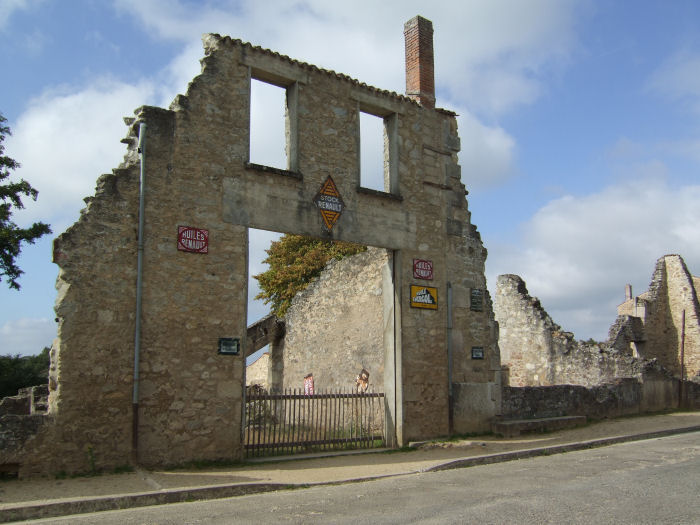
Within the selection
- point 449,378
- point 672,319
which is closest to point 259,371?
point 449,378

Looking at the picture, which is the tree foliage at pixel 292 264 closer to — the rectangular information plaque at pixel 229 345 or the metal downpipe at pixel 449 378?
the metal downpipe at pixel 449 378

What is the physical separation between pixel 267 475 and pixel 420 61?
8.87 meters

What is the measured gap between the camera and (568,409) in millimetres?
14797

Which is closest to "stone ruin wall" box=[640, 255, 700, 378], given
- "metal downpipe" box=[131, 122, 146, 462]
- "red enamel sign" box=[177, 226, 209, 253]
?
"red enamel sign" box=[177, 226, 209, 253]

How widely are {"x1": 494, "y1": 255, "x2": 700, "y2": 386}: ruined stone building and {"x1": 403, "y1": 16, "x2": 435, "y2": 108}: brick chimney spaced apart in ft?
31.2

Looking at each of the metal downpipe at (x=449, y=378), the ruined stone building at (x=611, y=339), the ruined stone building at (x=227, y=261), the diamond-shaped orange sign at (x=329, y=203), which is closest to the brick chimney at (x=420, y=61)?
the ruined stone building at (x=227, y=261)

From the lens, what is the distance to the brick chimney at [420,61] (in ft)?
43.4

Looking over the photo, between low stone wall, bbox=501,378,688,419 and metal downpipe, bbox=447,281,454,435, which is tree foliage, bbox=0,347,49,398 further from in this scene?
low stone wall, bbox=501,378,688,419

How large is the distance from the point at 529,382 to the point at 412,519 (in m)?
16.2

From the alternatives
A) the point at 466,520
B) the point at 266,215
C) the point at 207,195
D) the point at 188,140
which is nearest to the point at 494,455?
the point at 466,520

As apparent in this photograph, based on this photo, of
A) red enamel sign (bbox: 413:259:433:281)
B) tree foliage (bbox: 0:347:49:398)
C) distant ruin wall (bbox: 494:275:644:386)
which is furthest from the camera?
tree foliage (bbox: 0:347:49:398)

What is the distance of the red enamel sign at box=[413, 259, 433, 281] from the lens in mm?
12203

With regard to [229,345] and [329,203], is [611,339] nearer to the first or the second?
[329,203]

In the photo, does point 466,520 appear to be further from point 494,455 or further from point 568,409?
point 568,409
